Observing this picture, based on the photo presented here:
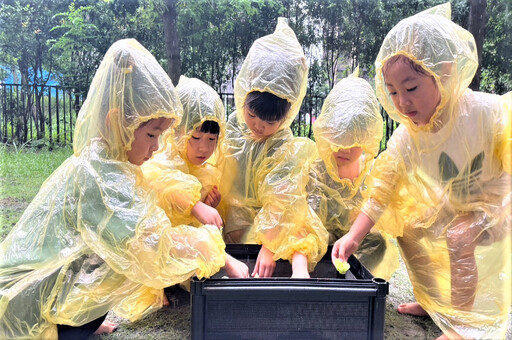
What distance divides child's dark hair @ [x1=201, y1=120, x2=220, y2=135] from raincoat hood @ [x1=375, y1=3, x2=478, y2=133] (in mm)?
606

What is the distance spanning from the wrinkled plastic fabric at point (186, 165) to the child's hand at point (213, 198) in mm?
13

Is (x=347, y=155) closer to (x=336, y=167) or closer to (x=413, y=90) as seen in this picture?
(x=336, y=167)

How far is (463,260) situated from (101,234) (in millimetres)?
1046

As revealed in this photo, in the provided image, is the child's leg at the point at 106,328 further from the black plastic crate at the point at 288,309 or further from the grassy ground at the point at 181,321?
the black plastic crate at the point at 288,309

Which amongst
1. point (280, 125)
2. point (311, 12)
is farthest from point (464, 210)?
point (311, 12)

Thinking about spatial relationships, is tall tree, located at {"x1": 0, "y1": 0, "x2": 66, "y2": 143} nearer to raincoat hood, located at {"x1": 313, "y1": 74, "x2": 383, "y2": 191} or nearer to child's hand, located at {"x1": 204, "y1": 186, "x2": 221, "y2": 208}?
child's hand, located at {"x1": 204, "y1": 186, "x2": 221, "y2": 208}

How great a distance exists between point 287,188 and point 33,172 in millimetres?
2014

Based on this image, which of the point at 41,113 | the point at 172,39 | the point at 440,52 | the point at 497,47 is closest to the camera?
the point at 440,52

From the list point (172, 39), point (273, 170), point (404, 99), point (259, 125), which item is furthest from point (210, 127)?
point (172, 39)

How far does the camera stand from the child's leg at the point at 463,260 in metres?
1.16

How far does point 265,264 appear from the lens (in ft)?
3.90

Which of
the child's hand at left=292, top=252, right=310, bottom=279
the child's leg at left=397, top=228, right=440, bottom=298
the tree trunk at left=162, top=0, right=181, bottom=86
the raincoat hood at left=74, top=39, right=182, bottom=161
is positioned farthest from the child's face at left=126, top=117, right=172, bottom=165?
the tree trunk at left=162, top=0, right=181, bottom=86

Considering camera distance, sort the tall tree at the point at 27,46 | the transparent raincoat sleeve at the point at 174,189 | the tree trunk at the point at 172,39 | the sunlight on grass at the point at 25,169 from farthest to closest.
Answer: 1. the tall tree at the point at 27,46
2. the tree trunk at the point at 172,39
3. the sunlight on grass at the point at 25,169
4. the transparent raincoat sleeve at the point at 174,189

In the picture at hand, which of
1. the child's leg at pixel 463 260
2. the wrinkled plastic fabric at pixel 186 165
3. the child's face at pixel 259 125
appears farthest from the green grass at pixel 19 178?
the child's leg at pixel 463 260
